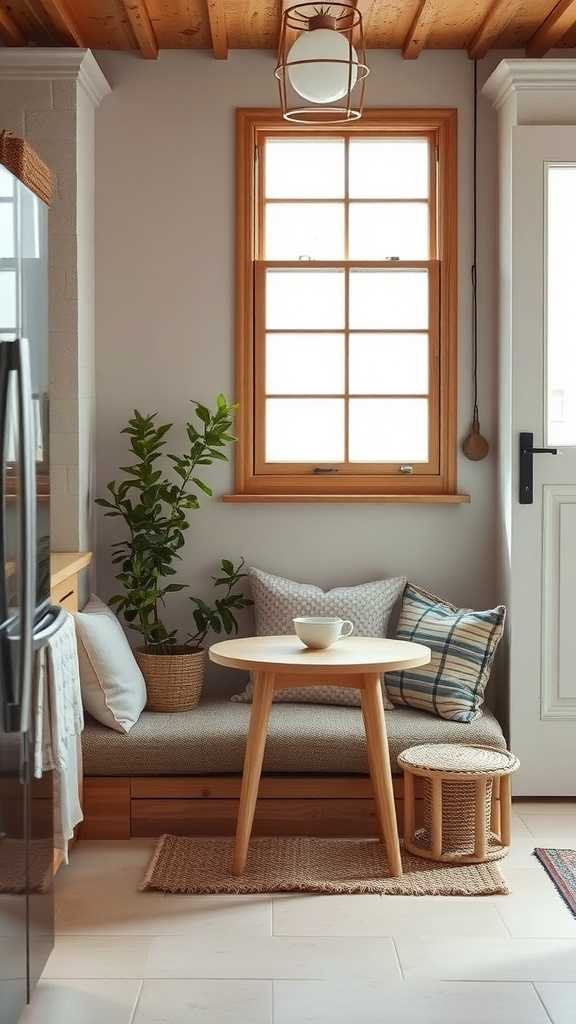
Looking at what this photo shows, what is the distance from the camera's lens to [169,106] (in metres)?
4.66

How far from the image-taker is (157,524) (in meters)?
4.46

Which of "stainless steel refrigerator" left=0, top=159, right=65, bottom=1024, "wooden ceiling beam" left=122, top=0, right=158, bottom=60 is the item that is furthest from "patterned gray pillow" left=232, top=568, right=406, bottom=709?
"wooden ceiling beam" left=122, top=0, right=158, bottom=60

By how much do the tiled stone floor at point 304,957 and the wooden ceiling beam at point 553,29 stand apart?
286 cm

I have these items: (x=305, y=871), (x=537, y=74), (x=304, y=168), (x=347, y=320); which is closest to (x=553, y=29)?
(x=537, y=74)

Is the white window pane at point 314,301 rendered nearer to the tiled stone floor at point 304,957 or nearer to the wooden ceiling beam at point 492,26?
the wooden ceiling beam at point 492,26

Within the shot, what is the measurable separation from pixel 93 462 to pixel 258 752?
1508mm

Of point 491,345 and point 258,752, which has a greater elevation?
point 491,345

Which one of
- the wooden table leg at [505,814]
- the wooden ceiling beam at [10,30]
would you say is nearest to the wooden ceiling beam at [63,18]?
the wooden ceiling beam at [10,30]

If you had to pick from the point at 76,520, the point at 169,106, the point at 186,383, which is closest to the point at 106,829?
the point at 76,520

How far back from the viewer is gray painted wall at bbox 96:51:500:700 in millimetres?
4660

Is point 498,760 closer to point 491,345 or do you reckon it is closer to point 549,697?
point 549,697

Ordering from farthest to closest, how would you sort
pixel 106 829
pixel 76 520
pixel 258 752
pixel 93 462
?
pixel 93 462, pixel 76 520, pixel 106 829, pixel 258 752

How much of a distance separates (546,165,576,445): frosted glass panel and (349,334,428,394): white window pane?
53cm

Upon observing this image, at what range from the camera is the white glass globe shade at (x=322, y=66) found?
3217 millimetres
